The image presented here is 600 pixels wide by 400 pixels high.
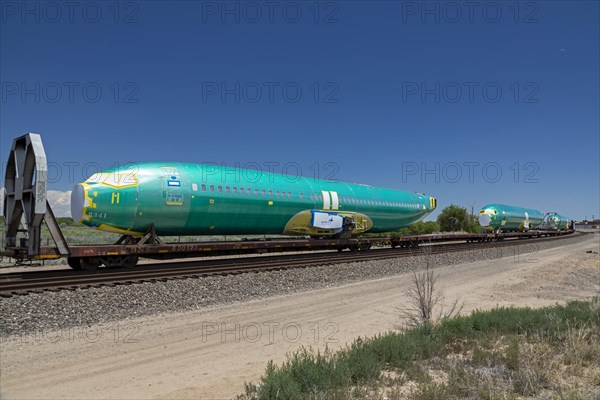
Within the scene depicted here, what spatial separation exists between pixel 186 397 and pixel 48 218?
32.0ft

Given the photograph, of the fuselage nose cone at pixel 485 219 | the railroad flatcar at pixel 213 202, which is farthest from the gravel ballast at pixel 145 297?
the fuselage nose cone at pixel 485 219

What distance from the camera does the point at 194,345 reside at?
346 inches

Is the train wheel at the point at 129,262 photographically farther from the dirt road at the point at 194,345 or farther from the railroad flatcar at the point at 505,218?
the railroad flatcar at the point at 505,218

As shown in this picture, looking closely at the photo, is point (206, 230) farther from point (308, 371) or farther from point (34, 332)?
point (308, 371)

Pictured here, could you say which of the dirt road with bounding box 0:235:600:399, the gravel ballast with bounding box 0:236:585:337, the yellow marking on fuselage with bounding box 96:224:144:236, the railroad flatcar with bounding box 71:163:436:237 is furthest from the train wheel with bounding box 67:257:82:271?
the dirt road with bounding box 0:235:600:399

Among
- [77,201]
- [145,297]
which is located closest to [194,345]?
[145,297]

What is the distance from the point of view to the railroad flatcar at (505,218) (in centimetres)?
5669

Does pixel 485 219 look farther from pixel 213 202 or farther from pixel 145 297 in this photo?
pixel 145 297

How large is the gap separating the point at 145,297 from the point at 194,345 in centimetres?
400

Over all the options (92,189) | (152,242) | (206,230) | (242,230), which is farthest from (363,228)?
(92,189)

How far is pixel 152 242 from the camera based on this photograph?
61.9 feet

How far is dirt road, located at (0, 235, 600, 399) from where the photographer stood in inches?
258

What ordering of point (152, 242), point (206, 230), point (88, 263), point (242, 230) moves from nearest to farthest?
1. point (88, 263)
2. point (152, 242)
3. point (206, 230)
4. point (242, 230)

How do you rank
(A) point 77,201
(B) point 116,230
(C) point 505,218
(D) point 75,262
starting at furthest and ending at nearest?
(C) point 505,218 < (B) point 116,230 < (A) point 77,201 < (D) point 75,262
